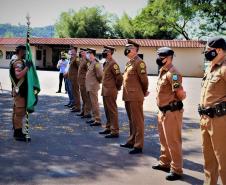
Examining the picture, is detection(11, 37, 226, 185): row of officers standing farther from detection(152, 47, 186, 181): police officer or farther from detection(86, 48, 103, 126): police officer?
detection(86, 48, 103, 126): police officer

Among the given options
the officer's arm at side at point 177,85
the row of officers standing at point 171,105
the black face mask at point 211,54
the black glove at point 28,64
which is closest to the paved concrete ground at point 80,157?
the row of officers standing at point 171,105

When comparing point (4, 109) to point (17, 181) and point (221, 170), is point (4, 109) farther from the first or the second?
point (221, 170)

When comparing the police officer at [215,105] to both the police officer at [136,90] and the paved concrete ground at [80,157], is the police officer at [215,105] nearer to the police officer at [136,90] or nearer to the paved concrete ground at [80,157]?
the paved concrete ground at [80,157]

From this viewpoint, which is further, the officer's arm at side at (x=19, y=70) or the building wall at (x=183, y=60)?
the building wall at (x=183, y=60)

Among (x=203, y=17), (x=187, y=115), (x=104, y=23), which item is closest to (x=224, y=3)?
(x=203, y=17)

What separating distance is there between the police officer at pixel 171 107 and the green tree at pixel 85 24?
168 ft

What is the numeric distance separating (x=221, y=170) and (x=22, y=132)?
4.85 metres

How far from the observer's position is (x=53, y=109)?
12734 mm

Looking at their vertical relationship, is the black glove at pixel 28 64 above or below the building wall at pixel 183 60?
below

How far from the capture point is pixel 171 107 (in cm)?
568

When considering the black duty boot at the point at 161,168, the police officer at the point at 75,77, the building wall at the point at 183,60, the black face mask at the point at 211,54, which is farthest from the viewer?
the building wall at the point at 183,60

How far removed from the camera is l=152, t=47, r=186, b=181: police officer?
5.61 m

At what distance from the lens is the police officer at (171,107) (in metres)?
5.61

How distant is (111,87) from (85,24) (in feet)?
164
